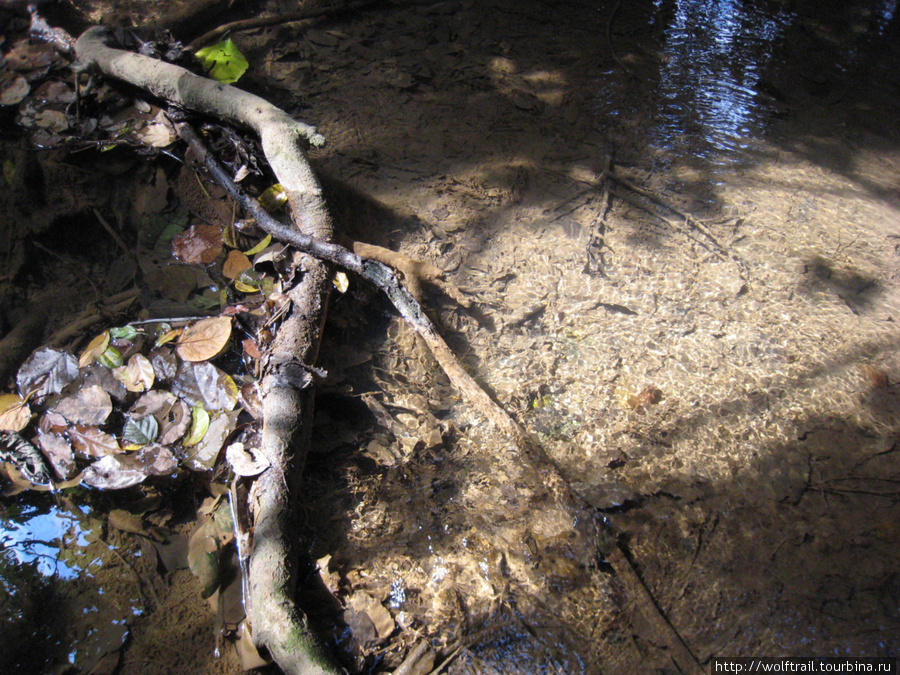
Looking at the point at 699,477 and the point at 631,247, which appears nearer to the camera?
the point at 699,477

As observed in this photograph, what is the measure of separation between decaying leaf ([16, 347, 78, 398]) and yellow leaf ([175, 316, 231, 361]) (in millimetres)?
504

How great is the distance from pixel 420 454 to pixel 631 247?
176cm

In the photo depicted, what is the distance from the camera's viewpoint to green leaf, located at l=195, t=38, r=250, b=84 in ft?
11.5

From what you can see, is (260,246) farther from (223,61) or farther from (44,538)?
(223,61)

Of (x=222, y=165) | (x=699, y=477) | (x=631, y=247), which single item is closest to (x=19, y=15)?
(x=222, y=165)

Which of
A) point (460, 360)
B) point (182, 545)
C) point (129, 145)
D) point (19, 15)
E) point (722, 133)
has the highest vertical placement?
point (19, 15)

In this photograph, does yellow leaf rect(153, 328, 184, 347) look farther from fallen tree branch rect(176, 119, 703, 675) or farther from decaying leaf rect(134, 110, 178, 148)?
decaying leaf rect(134, 110, 178, 148)

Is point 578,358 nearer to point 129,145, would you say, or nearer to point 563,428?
point 563,428

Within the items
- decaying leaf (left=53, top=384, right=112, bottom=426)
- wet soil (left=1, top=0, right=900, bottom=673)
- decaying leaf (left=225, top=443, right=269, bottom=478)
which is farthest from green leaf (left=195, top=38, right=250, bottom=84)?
decaying leaf (left=225, top=443, right=269, bottom=478)

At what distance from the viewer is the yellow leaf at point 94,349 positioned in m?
2.34

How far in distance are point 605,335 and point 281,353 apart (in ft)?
5.38

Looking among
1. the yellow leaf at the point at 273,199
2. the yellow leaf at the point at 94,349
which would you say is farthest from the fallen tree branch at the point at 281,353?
the yellow leaf at the point at 94,349

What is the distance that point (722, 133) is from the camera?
344cm

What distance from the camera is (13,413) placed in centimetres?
221
